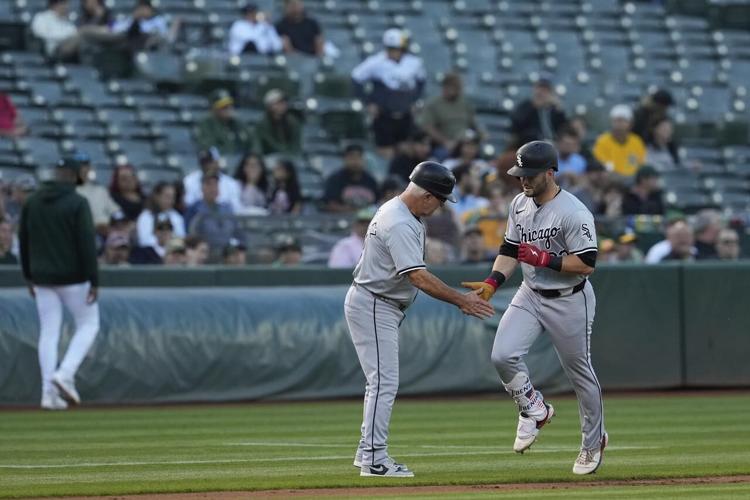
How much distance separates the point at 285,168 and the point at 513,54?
328 inches

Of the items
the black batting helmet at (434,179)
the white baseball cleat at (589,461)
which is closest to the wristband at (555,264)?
the black batting helmet at (434,179)

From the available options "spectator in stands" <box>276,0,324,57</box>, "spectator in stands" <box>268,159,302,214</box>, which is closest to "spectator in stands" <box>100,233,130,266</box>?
"spectator in stands" <box>268,159,302,214</box>

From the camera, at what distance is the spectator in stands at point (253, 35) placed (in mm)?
21859

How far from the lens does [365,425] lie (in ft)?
28.8

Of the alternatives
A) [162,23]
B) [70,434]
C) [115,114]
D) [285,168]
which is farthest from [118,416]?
[162,23]

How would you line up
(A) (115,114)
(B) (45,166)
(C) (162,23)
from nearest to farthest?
1. (B) (45,166)
2. (A) (115,114)
3. (C) (162,23)

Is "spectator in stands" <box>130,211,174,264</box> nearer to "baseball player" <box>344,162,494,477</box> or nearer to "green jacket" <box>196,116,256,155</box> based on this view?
"green jacket" <box>196,116,256,155</box>

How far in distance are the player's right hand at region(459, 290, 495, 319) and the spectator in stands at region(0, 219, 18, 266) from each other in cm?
791

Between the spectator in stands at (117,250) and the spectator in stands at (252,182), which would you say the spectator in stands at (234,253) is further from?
the spectator in stands at (252,182)

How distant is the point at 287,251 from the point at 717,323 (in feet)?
Answer: 15.2

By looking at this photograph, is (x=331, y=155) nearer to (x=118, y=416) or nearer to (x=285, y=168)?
→ (x=285, y=168)

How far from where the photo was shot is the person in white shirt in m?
20.6

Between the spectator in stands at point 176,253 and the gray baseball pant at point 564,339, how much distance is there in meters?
7.86

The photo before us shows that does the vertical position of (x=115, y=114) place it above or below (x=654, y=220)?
above
